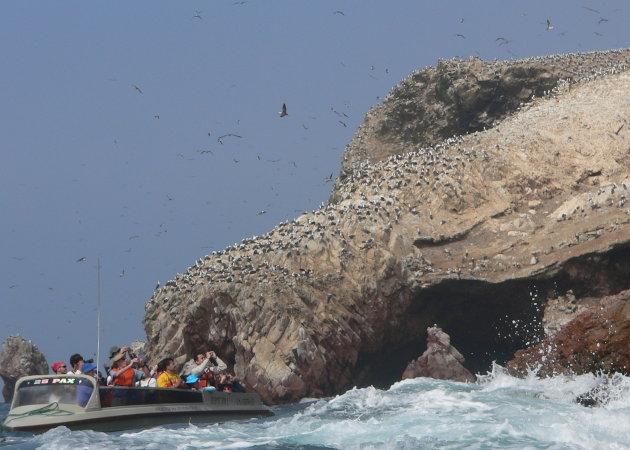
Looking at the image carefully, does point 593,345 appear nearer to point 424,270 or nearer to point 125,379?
point 125,379

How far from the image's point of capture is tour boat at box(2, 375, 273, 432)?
28219 millimetres

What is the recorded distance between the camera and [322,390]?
4538cm

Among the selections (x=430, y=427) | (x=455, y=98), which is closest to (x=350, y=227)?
(x=430, y=427)

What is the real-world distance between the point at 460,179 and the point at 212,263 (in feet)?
45.9

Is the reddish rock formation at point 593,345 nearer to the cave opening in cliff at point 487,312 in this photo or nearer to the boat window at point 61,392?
the cave opening in cliff at point 487,312

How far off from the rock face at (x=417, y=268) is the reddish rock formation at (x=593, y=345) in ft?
39.2

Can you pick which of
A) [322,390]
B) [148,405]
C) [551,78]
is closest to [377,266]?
[322,390]

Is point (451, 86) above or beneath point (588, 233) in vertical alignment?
above

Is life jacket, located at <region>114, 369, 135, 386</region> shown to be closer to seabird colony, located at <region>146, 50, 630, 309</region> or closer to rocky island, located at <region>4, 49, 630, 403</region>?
rocky island, located at <region>4, 49, 630, 403</region>

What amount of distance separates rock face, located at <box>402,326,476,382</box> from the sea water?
9.78 metres

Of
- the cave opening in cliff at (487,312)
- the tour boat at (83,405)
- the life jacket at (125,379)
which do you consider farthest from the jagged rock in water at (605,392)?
the cave opening in cliff at (487,312)

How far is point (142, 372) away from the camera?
32688 millimetres

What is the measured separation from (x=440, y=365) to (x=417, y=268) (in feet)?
23.0

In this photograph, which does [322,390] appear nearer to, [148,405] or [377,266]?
[377,266]
